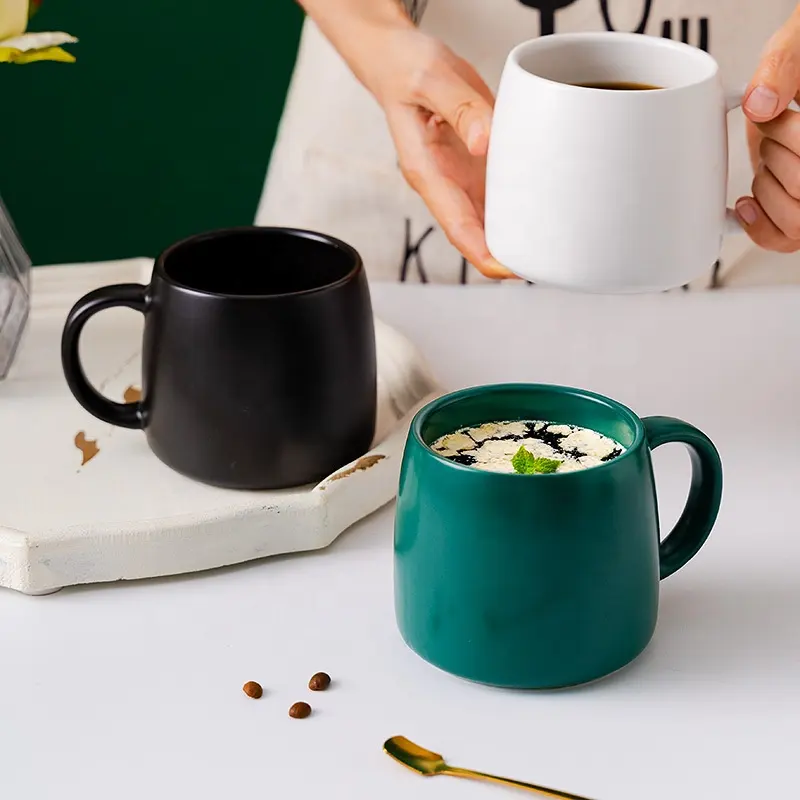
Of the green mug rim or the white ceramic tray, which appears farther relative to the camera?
the white ceramic tray

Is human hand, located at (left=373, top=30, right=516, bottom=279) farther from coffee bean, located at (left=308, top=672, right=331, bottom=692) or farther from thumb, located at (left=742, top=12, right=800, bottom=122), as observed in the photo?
coffee bean, located at (left=308, top=672, right=331, bottom=692)

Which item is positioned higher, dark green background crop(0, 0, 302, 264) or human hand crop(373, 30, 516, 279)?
human hand crop(373, 30, 516, 279)

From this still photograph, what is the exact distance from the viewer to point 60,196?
179 cm

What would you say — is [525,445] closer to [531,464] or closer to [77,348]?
[531,464]

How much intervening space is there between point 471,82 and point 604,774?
0.53 m

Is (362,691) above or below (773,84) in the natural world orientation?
below

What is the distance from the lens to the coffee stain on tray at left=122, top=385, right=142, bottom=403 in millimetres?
946

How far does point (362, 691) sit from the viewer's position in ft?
2.18

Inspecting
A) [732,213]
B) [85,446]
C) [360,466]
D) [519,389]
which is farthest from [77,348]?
[732,213]

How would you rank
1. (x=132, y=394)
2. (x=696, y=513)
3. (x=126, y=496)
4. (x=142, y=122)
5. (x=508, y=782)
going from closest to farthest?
1. (x=508, y=782)
2. (x=696, y=513)
3. (x=126, y=496)
4. (x=132, y=394)
5. (x=142, y=122)

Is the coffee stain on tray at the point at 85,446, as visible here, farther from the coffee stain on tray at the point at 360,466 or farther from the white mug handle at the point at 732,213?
the white mug handle at the point at 732,213

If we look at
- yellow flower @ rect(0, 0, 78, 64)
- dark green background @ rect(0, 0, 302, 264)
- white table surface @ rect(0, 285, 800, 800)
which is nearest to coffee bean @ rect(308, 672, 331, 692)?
white table surface @ rect(0, 285, 800, 800)

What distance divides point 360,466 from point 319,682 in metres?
0.18

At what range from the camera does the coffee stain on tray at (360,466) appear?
797 millimetres
